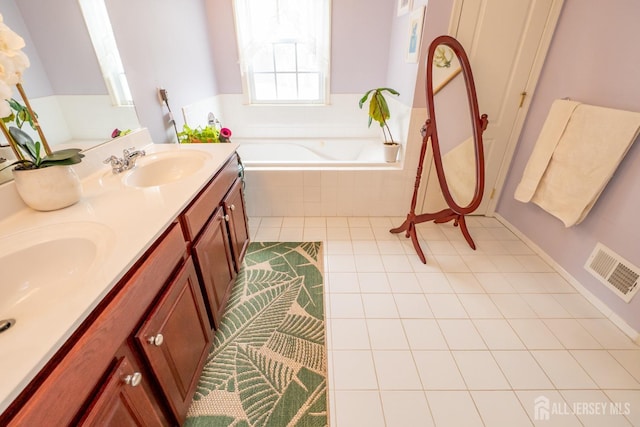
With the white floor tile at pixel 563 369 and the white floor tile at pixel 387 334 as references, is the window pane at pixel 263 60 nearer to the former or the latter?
the white floor tile at pixel 387 334

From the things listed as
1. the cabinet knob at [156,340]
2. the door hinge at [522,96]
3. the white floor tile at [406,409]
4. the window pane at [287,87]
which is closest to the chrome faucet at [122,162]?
the cabinet knob at [156,340]

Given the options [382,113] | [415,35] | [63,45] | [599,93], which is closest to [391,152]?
[382,113]

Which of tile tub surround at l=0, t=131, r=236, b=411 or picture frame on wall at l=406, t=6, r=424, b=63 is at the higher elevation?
picture frame on wall at l=406, t=6, r=424, b=63

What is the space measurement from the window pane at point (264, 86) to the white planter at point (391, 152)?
5.37 feet

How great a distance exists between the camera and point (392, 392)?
117 cm

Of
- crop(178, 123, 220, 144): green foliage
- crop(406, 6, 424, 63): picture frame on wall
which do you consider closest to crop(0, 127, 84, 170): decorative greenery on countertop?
crop(178, 123, 220, 144): green foliage

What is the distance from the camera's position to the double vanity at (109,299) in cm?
49

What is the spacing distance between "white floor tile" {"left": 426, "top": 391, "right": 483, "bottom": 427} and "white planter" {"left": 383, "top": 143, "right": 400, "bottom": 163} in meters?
1.69

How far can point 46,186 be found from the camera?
2.84ft

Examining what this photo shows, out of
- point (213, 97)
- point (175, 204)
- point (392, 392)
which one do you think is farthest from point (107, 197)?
point (213, 97)

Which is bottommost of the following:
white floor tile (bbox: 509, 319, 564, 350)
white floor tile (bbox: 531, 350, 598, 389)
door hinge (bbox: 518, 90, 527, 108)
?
white floor tile (bbox: 531, 350, 598, 389)

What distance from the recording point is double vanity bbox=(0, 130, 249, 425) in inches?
19.3

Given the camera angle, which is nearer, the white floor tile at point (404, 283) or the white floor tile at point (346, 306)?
the white floor tile at point (346, 306)

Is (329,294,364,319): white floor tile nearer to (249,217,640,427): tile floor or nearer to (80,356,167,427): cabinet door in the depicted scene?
(249,217,640,427): tile floor
